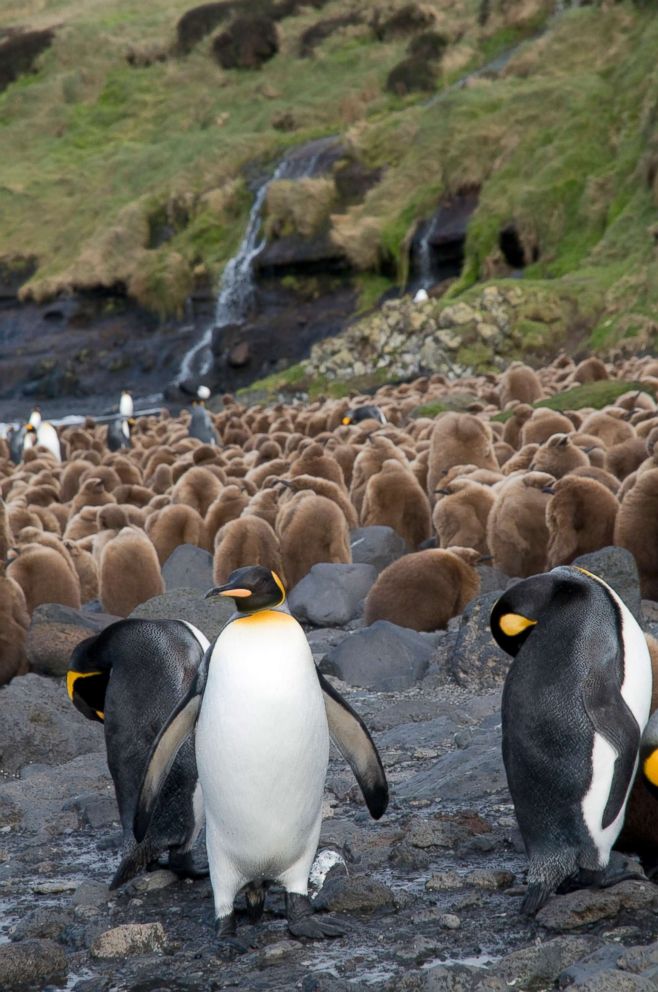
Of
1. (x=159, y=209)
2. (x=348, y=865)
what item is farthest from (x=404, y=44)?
(x=348, y=865)

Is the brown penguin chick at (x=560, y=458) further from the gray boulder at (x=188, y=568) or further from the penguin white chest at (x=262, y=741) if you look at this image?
the penguin white chest at (x=262, y=741)

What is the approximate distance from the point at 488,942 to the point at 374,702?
9.38ft

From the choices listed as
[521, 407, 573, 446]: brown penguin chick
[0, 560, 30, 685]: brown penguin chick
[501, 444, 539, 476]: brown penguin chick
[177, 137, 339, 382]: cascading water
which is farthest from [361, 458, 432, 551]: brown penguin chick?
[177, 137, 339, 382]: cascading water

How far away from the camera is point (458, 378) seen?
2548 cm

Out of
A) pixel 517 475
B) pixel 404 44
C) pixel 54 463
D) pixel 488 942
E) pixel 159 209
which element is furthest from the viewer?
pixel 404 44

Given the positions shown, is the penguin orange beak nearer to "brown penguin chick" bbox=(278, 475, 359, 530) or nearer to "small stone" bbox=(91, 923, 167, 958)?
"small stone" bbox=(91, 923, 167, 958)

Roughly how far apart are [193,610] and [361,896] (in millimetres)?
3797

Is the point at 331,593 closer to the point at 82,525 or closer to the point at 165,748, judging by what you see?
the point at 82,525

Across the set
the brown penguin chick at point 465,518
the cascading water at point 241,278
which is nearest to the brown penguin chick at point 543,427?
the brown penguin chick at point 465,518

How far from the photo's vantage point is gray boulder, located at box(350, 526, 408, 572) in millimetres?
9766

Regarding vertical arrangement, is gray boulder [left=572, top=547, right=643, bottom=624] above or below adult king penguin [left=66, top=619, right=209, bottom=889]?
below

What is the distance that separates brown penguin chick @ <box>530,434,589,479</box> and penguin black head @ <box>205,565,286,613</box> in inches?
246

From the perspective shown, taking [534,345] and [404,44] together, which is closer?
[534,345]

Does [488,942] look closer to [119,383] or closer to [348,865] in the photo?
[348,865]
